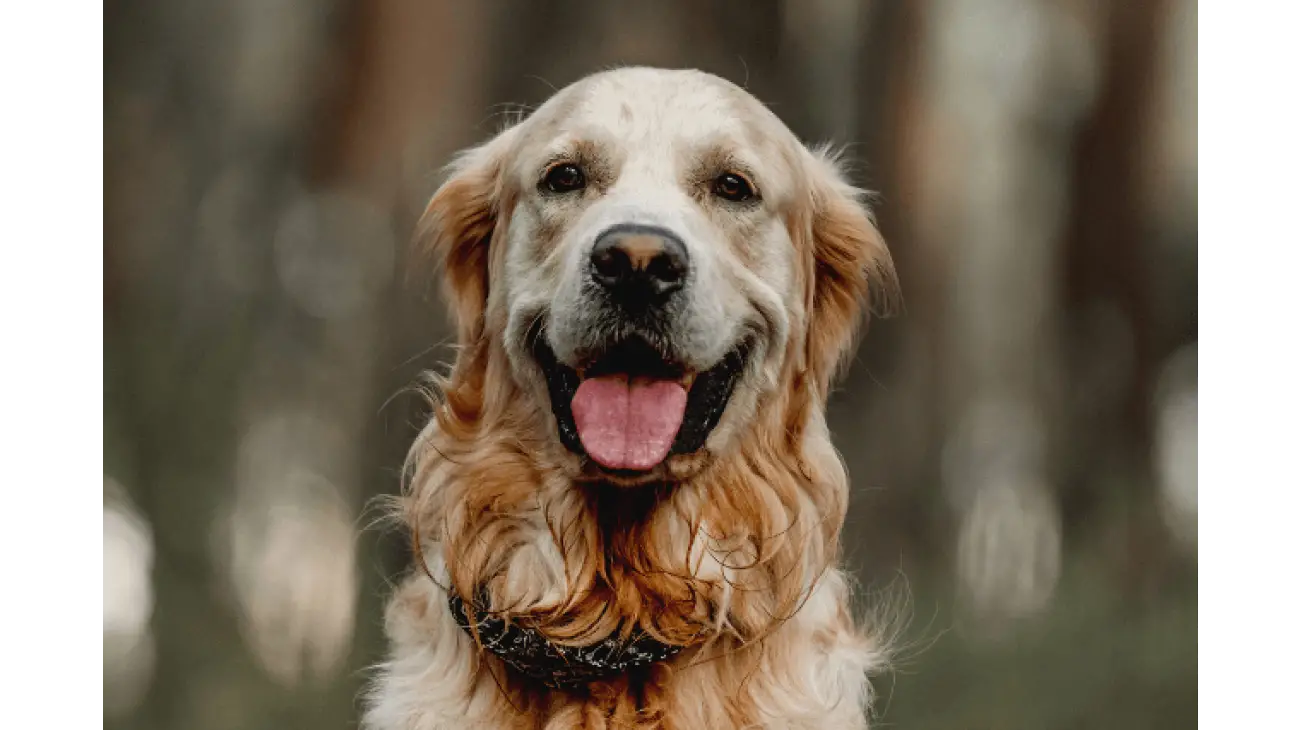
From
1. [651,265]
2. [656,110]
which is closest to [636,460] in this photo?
[651,265]

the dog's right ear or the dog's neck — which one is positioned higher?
the dog's right ear

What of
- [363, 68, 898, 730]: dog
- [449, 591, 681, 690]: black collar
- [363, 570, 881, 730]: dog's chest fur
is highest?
[363, 68, 898, 730]: dog

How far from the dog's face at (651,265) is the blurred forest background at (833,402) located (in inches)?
16.2

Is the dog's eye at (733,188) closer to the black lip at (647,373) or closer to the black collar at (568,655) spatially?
the black lip at (647,373)

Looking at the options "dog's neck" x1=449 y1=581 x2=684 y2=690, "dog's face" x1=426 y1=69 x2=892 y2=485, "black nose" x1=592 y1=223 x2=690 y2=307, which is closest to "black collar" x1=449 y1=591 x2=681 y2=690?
"dog's neck" x1=449 y1=581 x2=684 y2=690

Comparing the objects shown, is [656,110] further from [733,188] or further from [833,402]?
[833,402]

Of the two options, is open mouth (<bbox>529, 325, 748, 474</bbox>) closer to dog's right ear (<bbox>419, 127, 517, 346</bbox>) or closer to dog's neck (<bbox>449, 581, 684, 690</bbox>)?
dog's neck (<bbox>449, 581, 684, 690</bbox>)

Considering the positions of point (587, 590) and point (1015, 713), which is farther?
point (1015, 713)

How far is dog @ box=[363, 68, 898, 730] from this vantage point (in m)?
2.32
